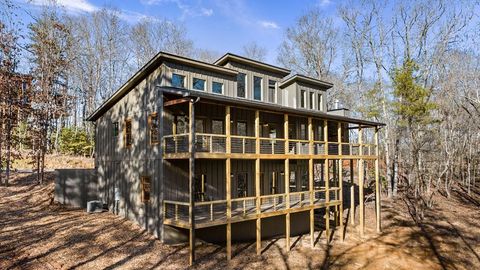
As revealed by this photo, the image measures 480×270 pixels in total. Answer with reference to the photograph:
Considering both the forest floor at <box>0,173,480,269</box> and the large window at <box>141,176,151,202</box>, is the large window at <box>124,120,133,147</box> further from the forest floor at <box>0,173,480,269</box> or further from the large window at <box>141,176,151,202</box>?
the forest floor at <box>0,173,480,269</box>

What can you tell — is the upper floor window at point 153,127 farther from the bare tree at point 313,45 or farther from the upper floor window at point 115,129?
the bare tree at point 313,45

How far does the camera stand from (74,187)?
1944cm

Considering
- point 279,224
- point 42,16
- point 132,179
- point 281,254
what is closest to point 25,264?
point 132,179

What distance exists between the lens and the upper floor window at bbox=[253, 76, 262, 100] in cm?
1944

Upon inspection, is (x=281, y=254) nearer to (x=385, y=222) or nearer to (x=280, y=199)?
(x=280, y=199)

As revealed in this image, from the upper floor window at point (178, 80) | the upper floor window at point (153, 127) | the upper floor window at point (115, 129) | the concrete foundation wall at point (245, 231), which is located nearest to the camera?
the concrete foundation wall at point (245, 231)

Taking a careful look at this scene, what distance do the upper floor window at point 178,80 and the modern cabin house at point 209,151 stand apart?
0.05m

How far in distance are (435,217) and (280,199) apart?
469 inches

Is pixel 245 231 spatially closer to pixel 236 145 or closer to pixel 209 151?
pixel 236 145

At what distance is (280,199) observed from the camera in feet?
61.1

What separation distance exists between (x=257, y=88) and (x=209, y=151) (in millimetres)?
7246

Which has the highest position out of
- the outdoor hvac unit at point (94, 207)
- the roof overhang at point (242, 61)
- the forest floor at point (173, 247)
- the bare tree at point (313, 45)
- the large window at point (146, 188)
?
the bare tree at point (313, 45)

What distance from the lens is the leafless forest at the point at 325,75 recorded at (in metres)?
23.3

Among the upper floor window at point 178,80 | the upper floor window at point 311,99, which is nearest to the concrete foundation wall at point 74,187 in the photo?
the upper floor window at point 178,80
